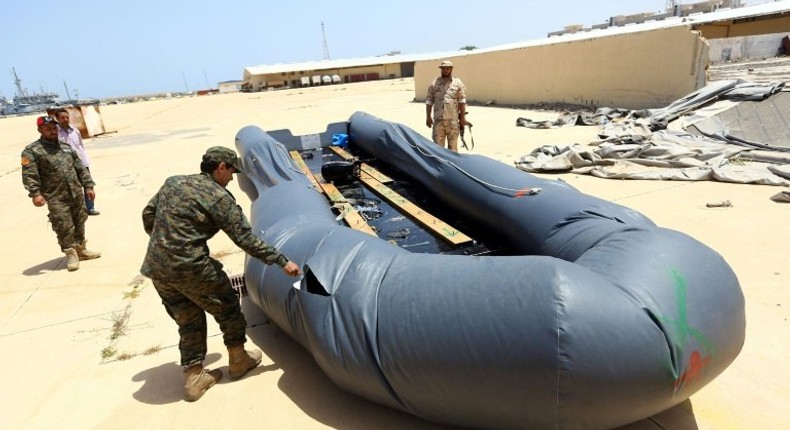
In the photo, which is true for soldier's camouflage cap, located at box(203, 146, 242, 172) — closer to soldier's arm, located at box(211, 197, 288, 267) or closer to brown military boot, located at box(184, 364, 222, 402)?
soldier's arm, located at box(211, 197, 288, 267)

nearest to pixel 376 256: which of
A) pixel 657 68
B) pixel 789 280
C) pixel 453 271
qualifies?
pixel 453 271

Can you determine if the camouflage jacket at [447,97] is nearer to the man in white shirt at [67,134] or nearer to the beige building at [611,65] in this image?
the man in white shirt at [67,134]

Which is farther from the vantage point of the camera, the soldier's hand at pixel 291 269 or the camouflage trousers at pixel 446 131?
the camouflage trousers at pixel 446 131

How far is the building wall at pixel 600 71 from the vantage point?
9422 millimetres

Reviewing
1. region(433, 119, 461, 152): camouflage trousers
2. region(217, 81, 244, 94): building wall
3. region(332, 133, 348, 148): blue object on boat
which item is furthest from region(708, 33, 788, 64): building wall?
region(217, 81, 244, 94): building wall

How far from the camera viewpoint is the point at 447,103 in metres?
6.16

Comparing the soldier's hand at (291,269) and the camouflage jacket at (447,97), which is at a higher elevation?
the camouflage jacket at (447,97)

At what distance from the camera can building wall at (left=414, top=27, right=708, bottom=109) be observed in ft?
30.9

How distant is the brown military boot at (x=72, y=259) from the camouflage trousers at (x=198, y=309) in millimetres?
2499

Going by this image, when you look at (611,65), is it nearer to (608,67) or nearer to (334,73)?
(608,67)

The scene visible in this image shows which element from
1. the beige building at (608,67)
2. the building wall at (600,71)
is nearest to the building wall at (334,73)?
the beige building at (608,67)

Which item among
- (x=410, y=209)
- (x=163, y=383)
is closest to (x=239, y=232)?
(x=163, y=383)

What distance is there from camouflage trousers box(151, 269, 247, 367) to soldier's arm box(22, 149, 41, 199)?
101 inches

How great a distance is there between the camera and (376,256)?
7.12 ft
